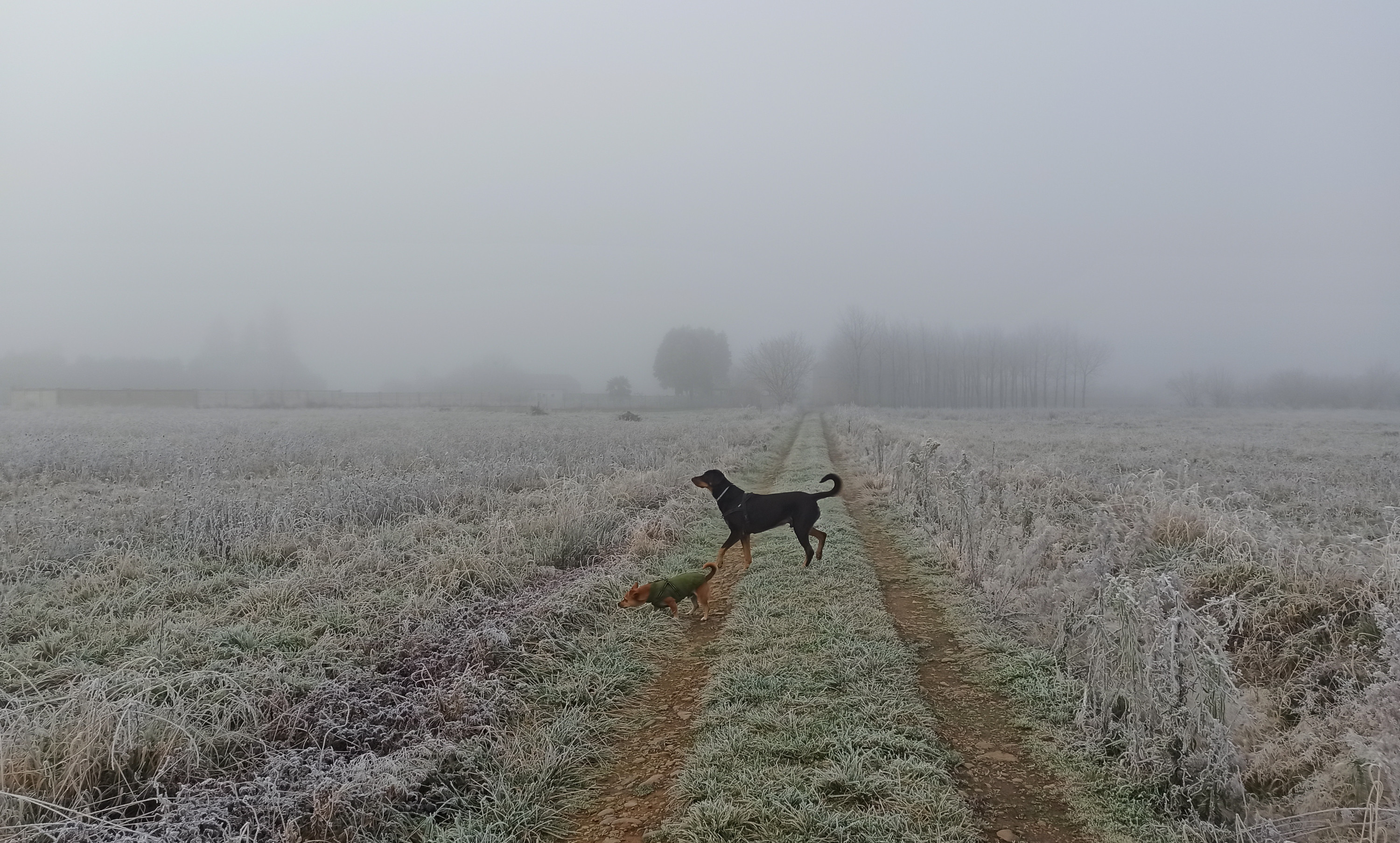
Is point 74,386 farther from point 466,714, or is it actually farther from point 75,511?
point 466,714

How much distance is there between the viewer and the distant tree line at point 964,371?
86688 millimetres

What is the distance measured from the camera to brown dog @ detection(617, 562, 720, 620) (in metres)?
5.93

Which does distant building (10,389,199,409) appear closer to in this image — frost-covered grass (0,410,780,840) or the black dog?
frost-covered grass (0,410,780,840)

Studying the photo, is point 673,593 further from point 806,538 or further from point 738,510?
point 806,538

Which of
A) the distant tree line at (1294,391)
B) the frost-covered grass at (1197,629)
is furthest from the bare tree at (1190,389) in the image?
the frost-covered grass at (1197,629)

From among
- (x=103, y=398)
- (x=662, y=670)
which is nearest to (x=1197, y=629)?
(x=662, y=670)

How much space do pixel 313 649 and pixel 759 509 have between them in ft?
14.7

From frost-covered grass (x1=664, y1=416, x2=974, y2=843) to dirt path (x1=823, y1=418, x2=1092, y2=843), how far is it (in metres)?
0.16

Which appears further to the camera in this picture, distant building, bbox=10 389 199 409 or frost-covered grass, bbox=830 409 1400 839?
distant building, bbox=10 389 199 409

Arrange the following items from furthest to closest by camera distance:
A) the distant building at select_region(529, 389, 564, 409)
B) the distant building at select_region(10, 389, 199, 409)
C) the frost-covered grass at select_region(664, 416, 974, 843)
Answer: the distant building at select_region(529, 389, 564, 409) → the distant building at select_region(10, 389, 199, 409) → the frost-covered grass at select_region(664, 416, 974, 843)

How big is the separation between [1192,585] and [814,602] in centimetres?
370

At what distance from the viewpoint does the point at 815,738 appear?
390 cm

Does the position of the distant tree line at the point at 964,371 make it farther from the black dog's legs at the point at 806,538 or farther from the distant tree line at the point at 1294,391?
the black dog's legs at the point at 806,538

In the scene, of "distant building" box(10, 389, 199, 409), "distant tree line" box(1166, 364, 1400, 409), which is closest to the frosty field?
"distant building" box(10, 389, 199, 409)
